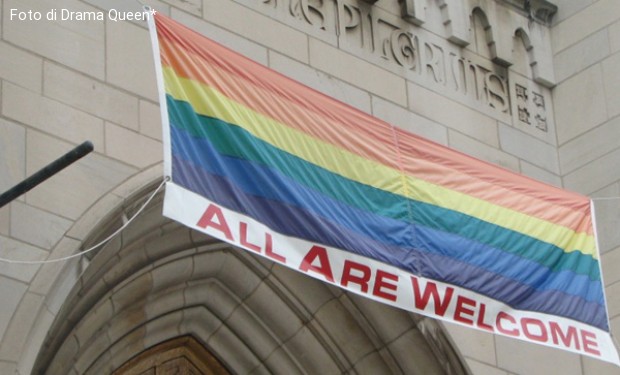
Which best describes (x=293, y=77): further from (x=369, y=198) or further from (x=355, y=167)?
(x=369, y=198)

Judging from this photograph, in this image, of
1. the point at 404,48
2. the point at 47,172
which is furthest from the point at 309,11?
the point at 47,172

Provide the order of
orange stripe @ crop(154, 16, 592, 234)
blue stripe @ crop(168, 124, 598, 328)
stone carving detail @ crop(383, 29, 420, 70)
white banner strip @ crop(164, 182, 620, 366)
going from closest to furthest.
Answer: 1. white banner strip @ crop(164, 182, 620, 366)
2. blue stripe @ crop(168, 124, 598, 328)
3. orange stripe @ crop(154, 16, 592, 234)
4. stone carving detail @ crop(383, 29, 420, 70)

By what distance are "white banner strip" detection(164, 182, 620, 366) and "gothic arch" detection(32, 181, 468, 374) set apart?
4.34 ft

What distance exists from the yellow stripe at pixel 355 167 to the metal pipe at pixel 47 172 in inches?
45.1

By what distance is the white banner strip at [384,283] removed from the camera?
10.2 metres

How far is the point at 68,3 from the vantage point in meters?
11.9

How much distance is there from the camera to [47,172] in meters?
9.84

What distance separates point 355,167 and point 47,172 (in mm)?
2665

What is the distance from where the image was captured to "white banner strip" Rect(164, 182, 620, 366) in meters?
10.2

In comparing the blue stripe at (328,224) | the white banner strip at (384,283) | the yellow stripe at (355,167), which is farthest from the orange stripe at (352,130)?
the white banner strip at (384,283)

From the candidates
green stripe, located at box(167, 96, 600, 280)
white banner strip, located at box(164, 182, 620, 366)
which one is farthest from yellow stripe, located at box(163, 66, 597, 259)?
white banner strip, located at box(164, 182, 620, 366)

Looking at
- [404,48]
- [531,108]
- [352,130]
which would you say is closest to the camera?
[352,130]

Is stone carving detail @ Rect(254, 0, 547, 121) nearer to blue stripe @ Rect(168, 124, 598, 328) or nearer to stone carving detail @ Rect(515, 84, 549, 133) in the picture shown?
stone carving detail @ Rect(515, 84, 549, 133)

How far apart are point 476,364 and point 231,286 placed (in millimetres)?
2074
